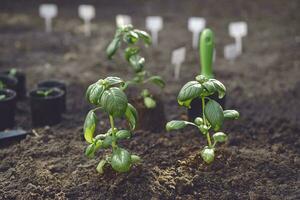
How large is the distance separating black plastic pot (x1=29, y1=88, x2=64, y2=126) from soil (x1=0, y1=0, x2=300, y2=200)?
88 millimetres

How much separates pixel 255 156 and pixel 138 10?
4.80 m

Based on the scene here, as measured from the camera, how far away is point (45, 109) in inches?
137

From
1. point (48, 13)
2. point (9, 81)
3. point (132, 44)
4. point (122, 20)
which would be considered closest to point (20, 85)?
point (9, 81)

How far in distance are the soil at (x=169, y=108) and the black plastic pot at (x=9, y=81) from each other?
0.21m

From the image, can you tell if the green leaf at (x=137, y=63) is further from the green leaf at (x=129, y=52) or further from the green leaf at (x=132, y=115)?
the green leaf at (x=132, y=115)

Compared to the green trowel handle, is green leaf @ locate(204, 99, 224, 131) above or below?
below

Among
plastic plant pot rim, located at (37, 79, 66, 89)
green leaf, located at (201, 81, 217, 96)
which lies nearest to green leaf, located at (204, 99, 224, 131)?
green leaf, located at (201, 81, 217, 96)

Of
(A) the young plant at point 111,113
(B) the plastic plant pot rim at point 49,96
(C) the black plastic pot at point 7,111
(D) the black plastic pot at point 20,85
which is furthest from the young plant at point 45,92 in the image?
(A) the young plant at point 111,113

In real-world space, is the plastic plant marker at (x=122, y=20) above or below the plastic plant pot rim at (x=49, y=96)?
above

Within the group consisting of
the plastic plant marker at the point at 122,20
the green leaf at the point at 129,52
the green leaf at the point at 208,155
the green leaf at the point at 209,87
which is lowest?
the green leaf at the point at 208,155

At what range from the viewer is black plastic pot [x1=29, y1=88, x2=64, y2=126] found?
3488 millimetres

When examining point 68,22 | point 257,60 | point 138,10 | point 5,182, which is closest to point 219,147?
point 5,182

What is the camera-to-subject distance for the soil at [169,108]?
8.42 feet

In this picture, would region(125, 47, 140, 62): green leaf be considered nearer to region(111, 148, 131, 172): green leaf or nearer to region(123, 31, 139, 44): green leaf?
region(123, 31, 139, 44): green leaf
